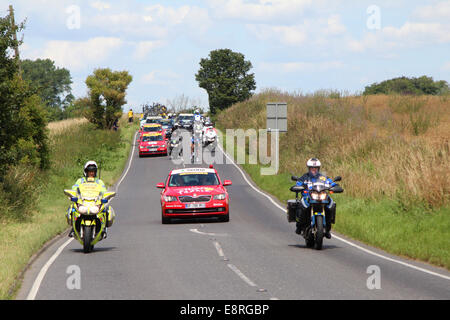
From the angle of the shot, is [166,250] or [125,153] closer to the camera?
[166,250]

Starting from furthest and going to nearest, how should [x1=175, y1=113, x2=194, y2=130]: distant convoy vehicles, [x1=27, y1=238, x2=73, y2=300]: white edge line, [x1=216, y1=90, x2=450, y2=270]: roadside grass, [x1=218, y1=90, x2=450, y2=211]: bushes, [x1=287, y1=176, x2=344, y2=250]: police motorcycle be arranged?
[x1=175, y1=113, x2=194, y2=130]: distant convoy vehicles, [x1=218, y1=90, x2=450, y2=211]: bushes, [x1=216, y1=90, x2=450, y2=270]: roadside grass, [x1=287, y1=176, x2=344, y2=250]: police motorcycle, [x1=27, y1=238, x2=73, y2=300]: white edge line

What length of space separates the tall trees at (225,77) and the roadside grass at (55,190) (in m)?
34.7

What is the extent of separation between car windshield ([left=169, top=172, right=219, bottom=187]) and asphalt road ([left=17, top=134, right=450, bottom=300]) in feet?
6.05

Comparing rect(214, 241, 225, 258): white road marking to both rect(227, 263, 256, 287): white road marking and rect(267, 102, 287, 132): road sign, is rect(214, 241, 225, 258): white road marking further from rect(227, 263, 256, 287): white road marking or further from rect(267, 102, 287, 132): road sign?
rect(267, 102, 287, 132): road sign

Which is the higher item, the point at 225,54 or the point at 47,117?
the point at 225,54

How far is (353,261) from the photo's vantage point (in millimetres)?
13844

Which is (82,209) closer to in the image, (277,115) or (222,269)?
(222,269)

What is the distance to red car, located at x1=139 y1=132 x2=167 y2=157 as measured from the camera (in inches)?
2235

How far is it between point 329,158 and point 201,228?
14.8 meters

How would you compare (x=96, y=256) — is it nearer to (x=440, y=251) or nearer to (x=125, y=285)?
(x=125, y=285)

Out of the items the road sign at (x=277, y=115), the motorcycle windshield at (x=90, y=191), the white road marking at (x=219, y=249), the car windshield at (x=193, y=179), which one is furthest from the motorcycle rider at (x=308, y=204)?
the road sign at (x=277, y=115)

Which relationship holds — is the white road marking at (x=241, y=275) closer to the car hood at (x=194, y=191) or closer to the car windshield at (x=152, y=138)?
the car hood at (x=194, y=191)

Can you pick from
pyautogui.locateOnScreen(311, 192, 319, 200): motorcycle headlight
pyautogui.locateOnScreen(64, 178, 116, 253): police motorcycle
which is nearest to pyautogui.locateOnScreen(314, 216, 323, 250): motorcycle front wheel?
pyautogui.locateOnScreen(311, 192, 319, 200): motorcycle headlight
